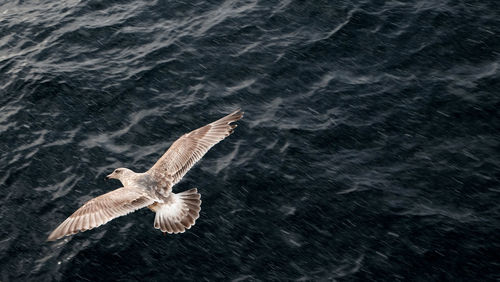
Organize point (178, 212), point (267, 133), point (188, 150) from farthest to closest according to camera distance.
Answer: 1. point (267, 133)
2. point (188, 150)
3. point (178, 212)

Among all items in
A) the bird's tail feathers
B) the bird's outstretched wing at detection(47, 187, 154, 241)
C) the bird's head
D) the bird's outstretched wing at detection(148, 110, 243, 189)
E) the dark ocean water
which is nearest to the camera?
the bird's outstretched wing at detection(47, 187, 154, 241)

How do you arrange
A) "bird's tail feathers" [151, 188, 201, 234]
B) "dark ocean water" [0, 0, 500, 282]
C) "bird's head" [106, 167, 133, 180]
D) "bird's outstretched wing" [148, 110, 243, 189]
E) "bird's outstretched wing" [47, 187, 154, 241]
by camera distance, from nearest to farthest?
"bird's outstretched wing" [47, 187, 154, 241], "dark ocean water" [0, 0, 500, 282], "bird's tail feathers" [151, 188, 201, 234], "bird's outstretched wing" [148, 110, 243, 189], "bird's head" [106, 167, 133, 180]

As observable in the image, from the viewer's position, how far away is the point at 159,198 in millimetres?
11367

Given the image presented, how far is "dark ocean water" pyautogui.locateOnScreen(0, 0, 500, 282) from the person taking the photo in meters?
10.7

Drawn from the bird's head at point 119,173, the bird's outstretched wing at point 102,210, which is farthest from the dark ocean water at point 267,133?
the bird's outstretched wing at point 102,210

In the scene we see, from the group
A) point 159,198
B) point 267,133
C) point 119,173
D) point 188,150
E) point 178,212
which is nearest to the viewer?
point 178,212

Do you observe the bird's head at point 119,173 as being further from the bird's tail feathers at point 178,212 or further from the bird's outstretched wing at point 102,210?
the bird's tail feathers at point 178,212

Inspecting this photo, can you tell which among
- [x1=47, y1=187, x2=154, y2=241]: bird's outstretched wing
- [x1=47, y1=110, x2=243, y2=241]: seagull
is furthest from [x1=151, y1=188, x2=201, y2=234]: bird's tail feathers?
[x1=47, y1=187, x2=154, y2=241]: bird's outstretched wing

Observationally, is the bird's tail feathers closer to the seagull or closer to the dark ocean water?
the seagull

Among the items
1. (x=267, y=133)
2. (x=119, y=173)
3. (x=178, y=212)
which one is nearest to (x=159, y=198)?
(x=178, y=212)

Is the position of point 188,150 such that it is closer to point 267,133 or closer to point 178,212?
point 178,212

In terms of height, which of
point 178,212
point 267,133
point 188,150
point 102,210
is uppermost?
point 188,150

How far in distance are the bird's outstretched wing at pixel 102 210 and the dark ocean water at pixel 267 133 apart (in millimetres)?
906

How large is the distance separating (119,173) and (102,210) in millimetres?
1622
